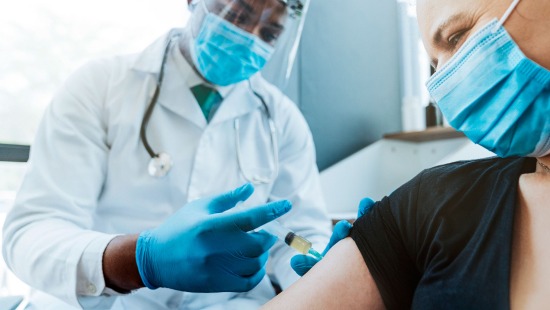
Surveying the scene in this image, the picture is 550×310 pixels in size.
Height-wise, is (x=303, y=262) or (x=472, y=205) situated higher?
(x=472, y=205)

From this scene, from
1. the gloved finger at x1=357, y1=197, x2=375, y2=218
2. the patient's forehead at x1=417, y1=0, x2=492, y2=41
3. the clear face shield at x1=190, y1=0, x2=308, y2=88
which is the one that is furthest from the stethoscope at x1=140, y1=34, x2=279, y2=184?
the patient's forehead at x1=417, y1=0, x2=492, y2=41

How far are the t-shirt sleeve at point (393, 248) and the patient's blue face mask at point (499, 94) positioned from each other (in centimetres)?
17

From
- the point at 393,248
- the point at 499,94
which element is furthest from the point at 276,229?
the point at 499,94

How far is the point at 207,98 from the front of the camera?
1.32m

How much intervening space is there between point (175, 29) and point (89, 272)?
33.0 inches

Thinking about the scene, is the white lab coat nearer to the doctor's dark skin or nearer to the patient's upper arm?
the doctor's dark skin

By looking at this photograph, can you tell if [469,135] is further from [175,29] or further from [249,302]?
[175,29]

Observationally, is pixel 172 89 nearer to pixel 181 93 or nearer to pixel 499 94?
pixel 181 93

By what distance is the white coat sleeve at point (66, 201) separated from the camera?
0.89 m

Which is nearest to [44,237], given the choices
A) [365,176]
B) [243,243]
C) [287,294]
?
[243,243]

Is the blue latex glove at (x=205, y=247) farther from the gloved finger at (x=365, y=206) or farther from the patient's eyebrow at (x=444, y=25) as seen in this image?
the patient's eyebrow at (x=444, y=25)

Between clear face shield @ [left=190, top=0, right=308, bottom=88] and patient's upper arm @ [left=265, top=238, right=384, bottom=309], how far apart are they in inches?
27.1

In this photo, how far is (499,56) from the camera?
1.98 ft

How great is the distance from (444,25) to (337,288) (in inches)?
18.8
